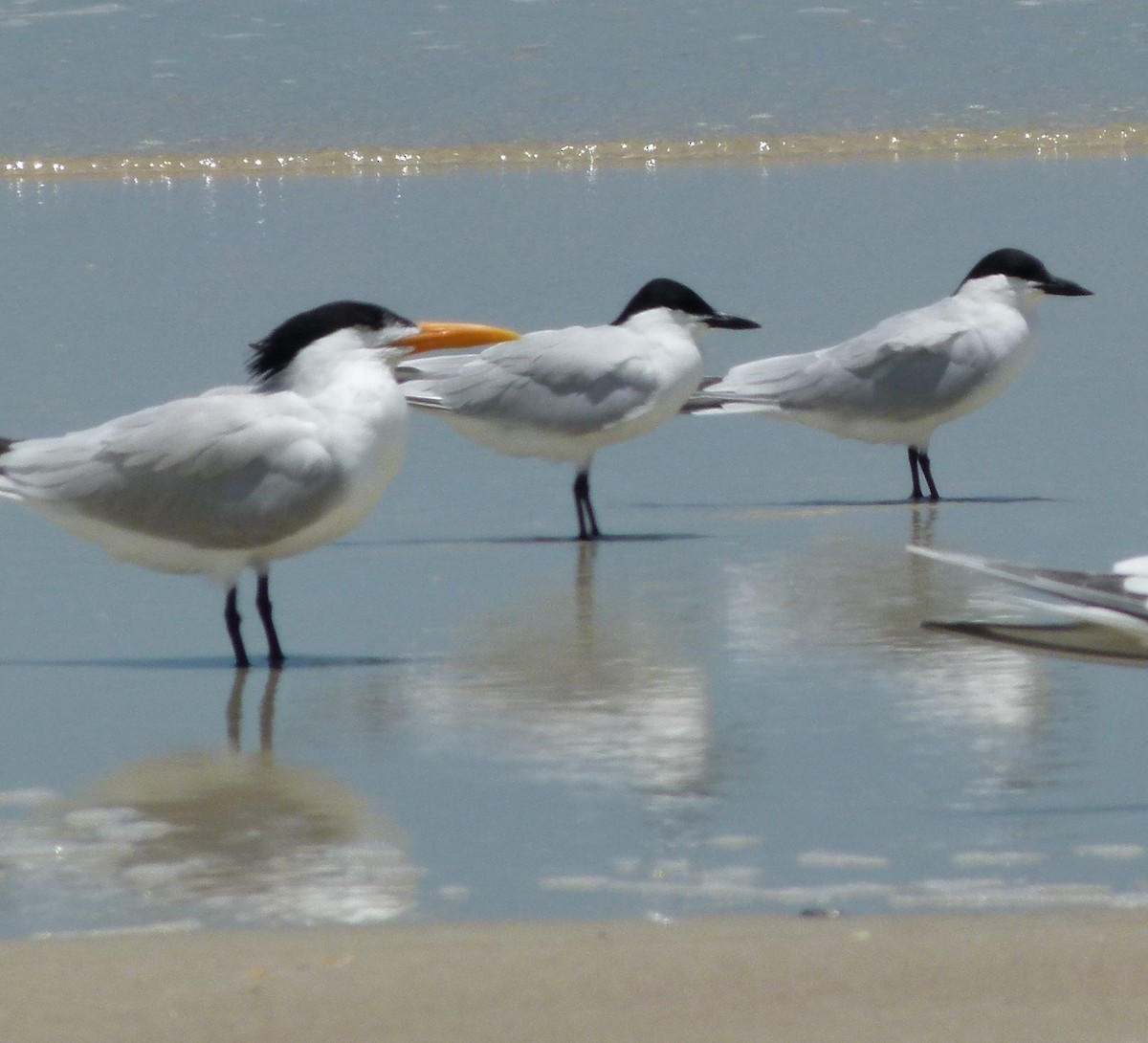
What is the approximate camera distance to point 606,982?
115 inches

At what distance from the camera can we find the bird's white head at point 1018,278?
8117mm

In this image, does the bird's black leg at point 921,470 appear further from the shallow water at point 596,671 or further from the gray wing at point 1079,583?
the gray wing at point 1079,583

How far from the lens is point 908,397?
7773 millimetres

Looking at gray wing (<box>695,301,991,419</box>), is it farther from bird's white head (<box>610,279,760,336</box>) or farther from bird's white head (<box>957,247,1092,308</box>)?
bird's white head (<box>610,279,760,336</box>)

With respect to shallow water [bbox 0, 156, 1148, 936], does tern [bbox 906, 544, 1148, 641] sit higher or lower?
higher

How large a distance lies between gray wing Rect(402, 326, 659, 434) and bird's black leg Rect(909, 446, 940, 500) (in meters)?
0.87

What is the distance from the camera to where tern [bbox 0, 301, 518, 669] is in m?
5.07

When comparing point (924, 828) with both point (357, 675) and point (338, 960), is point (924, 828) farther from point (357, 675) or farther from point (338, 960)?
point (357, 675)

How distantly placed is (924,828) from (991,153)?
1391 centimetres

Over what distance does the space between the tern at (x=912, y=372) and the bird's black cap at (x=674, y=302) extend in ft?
1.17

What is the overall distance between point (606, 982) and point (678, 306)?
4.86 metres

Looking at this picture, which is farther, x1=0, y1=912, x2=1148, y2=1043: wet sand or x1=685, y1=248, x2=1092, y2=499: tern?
x1=685, y1=248, x2=1092, y2=499: tern

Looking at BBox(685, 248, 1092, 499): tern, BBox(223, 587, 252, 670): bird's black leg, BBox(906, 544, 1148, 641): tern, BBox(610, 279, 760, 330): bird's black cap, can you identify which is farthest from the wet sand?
BBox(685, 248, 1092, 499): tern

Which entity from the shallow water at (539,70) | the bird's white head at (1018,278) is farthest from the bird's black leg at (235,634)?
the shallow water at (539,70)
